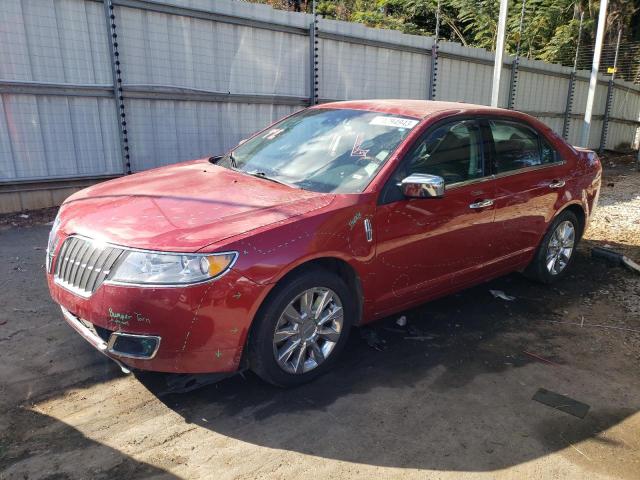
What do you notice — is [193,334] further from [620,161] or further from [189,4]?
[620,161]

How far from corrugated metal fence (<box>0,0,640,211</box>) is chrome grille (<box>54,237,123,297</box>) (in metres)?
4.31

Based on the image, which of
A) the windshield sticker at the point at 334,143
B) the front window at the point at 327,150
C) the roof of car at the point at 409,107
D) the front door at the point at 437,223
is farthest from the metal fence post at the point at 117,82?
the front door at the point at 437,223

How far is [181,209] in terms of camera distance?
3.13 meters

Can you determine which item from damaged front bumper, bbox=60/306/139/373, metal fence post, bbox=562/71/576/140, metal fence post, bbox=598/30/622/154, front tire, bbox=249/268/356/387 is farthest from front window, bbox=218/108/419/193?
metal fence post, bbox=598/30/622/154

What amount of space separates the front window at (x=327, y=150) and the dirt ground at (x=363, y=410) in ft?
4.14

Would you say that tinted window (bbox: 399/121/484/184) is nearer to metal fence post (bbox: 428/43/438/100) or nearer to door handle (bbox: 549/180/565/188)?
door handle (bbox: 549/180/565/188)

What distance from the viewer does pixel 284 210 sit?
3109mm

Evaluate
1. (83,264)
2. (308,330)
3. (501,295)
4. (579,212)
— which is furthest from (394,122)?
(579,212)

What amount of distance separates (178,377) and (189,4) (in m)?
6.15

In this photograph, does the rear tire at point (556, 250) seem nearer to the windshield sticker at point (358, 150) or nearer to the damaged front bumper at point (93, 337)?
the windshield sticker at point (358, 150)

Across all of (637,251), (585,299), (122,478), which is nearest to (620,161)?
(637,251)

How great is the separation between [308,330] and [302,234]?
0.63m

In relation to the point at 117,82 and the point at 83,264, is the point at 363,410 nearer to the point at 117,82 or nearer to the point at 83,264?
the point at 83,264

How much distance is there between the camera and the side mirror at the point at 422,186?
337 centimetres
